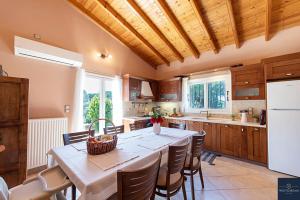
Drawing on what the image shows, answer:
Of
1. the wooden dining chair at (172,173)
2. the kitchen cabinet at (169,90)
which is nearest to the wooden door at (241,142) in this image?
the kitchen cabinet at (169,90)

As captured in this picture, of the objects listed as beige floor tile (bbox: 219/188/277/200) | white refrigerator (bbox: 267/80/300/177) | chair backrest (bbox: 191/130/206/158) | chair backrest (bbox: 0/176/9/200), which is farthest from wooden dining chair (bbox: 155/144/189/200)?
white refrigerator (bbox: 267/80/300/177)

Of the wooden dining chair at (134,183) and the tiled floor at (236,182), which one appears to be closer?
the wooden dining chair at (134,183)

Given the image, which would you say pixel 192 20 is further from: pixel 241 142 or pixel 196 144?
pixel 241 142

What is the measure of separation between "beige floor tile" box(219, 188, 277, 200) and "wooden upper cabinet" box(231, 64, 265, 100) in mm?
1857

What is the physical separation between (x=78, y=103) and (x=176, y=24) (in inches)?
113

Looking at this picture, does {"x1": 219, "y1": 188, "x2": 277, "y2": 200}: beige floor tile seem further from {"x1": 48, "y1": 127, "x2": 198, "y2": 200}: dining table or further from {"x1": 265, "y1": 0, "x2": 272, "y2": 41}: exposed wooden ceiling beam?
{"x1": 265, "y1": 0, "x2": 272, "y2": 41}: exposed wooden ceiling beam

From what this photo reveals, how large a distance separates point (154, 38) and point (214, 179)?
11.9 feet

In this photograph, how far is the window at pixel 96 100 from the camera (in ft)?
12.1

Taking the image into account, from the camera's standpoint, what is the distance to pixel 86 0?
10.6 feet

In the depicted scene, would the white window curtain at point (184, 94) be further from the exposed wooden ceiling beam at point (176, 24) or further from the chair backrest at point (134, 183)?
the chair backrest at point (134, 183)

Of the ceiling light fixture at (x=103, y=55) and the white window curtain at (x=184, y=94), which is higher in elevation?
the ceiling light fixture at (x=103, y=55)

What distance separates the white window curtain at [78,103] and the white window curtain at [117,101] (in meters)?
0.99

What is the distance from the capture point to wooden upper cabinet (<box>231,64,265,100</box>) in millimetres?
3115

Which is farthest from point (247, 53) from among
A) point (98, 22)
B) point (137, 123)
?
point (98, 22)
